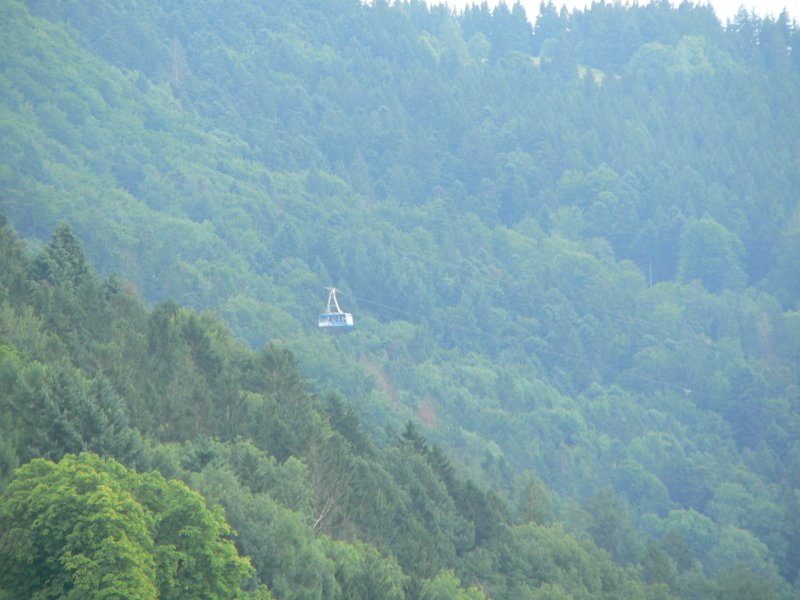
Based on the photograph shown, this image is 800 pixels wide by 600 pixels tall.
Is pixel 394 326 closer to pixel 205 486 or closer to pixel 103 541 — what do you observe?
pixel 205 486

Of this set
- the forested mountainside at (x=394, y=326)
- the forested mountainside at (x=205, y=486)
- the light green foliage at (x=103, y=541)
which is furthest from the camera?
the forested mountainside at (x=394, y=326)

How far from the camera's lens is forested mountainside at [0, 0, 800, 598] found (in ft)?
168

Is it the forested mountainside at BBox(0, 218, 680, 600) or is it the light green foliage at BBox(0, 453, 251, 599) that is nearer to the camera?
the light green foliage at BBox(0, 453, 251, 599)

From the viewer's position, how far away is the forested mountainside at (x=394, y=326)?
51219 millimetres

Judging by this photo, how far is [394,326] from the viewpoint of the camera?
143875 mm

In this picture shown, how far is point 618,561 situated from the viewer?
3278 inches

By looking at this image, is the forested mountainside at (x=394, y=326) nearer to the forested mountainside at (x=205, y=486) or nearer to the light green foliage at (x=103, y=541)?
the forested mountainside at (x=205, y=486)

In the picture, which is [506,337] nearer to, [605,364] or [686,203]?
[605,364]

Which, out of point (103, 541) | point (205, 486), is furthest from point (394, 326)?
point (103, 541)

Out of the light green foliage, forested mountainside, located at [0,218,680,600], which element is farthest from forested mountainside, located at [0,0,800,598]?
the light green foliage

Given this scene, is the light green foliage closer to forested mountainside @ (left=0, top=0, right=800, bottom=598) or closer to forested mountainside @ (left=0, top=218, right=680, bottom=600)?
forested mountainside @ (left=0, top=218, right=680, bottom=600)

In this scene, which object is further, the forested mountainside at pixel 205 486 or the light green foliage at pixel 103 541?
the forested mountainside at pixel 205 486

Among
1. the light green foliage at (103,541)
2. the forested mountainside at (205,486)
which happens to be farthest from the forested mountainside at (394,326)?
the light green foliage at (103,541)

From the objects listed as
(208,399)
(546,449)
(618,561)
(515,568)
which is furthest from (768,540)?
(208,399)
